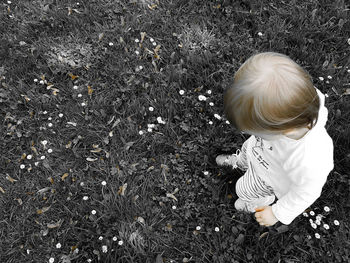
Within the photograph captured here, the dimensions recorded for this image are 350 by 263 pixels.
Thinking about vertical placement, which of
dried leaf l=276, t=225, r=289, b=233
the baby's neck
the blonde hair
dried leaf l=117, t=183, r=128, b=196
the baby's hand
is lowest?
dried leaf l=117, t=183, r=128, b=196

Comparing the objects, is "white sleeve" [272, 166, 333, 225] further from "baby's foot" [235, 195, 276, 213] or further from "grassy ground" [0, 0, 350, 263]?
"grassy ground" [0, 0, 350, 263]

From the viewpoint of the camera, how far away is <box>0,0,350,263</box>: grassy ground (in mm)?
2365

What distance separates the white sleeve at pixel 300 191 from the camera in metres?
1.52

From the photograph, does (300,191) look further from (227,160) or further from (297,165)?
(227,160)

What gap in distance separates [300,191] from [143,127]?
1583 millimetres

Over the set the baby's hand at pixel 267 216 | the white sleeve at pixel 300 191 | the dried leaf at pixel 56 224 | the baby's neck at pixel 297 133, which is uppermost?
the baby's neck at pixel 297 133

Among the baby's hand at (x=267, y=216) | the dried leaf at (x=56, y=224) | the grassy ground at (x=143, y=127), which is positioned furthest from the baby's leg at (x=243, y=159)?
the dried leaf at (x=56, y=224)

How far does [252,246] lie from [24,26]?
3204 mm

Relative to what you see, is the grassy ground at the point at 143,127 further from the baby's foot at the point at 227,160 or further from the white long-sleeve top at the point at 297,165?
the white long-sleeve top at the point at 297,165

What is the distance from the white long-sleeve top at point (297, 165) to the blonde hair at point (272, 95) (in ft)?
0.60

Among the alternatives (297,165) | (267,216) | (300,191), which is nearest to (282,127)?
(297,165)

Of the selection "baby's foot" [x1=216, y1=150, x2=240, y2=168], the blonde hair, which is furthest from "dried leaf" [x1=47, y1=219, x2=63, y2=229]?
the blonde hair

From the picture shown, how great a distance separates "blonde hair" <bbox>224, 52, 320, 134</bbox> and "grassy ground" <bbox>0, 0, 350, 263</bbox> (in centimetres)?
125

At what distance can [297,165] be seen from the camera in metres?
1.53
